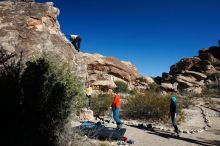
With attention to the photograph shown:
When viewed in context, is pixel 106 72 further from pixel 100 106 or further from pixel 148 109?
pixel 148 109

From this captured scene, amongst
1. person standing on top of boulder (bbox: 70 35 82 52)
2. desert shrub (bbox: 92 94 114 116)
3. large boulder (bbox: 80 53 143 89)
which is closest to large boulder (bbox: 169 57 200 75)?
large boulder (bbox: 80 53 143 89)

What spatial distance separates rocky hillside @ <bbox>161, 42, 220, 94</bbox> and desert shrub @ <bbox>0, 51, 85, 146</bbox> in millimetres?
42956

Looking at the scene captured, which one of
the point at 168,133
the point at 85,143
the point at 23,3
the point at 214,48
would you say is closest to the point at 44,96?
the point at 85,143

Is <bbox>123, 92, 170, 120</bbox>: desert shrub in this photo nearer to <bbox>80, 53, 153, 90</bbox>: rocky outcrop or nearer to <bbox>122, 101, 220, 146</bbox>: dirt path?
<bbox>122, 101, 220, 146</bbox>: dirt path

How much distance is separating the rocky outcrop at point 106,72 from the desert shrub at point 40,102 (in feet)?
87.4

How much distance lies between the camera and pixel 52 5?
37.8 feet

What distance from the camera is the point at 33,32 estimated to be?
9.82 m

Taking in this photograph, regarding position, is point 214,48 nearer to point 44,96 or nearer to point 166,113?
point 166,113

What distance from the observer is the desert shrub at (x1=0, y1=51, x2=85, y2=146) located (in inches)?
313

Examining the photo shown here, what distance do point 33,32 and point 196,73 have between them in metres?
55.3

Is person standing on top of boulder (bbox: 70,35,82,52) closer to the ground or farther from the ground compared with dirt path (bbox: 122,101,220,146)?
farther from the ground

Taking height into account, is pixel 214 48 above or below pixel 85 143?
above

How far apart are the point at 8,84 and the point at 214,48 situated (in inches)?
2968

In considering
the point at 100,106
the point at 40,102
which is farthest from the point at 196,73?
the point at 40,102
